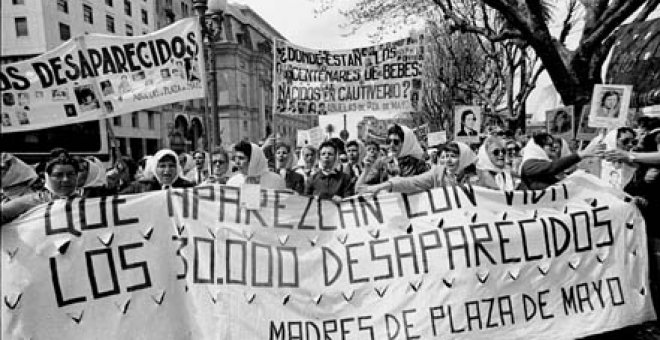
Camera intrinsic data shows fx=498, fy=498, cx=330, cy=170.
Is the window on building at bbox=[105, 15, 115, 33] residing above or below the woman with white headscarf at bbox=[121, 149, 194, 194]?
above

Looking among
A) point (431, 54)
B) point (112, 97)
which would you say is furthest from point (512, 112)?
point (112, 97)

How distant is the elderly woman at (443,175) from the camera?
3887 millimetres

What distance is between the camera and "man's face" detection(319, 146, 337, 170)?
4785 mm

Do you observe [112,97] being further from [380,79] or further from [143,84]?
[380,79]

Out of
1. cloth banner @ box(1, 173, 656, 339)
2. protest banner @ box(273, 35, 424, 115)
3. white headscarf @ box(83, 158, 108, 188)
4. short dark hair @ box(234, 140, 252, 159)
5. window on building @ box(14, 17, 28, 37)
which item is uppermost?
window on building @ box(14, 17, 28, 37)

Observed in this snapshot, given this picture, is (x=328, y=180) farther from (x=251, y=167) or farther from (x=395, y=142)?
(x=395, y=142)

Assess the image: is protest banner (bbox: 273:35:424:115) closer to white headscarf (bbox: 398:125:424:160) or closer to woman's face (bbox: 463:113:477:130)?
white headscarf (bbox: 398:125:424:160)

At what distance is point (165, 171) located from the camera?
14.2 feet

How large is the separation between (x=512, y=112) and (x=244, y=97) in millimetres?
50927

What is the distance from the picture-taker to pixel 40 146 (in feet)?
44.7

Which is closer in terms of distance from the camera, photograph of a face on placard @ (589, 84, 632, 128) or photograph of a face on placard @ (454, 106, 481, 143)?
photograph of a face on placard @ (589, 84, 632, 128)

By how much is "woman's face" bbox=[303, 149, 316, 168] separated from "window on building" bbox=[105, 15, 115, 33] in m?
39.9

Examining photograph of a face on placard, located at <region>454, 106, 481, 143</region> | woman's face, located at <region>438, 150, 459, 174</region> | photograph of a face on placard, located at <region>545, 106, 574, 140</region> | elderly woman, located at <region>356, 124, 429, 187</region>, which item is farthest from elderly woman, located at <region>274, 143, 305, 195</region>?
photograph of a face on placard, located at <region>545, 106, 574, 140</region>

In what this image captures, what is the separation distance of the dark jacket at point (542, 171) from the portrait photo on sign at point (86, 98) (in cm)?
378
